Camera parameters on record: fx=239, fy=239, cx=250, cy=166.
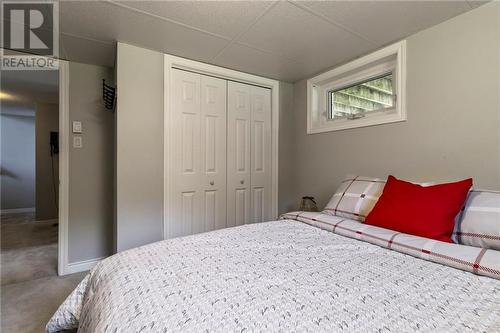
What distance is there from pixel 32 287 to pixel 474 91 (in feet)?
11.8

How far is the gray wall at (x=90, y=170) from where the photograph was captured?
7.50ft

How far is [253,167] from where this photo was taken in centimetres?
274

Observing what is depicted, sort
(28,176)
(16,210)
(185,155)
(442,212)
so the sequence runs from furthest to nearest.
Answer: (28,176) < (16,210) < (185,155) < (442,212)

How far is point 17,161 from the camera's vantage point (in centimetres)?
513

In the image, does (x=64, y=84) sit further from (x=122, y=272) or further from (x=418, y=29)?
(x=418, y=29)

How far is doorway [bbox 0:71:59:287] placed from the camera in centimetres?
260

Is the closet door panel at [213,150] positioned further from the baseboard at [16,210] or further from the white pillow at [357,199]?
the baseboard at [16,210]

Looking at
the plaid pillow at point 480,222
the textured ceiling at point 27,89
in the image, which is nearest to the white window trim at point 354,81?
the plaid pillow at point 480,222

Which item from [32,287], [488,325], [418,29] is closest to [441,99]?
[418,29]

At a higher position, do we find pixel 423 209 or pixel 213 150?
pixel 213 150

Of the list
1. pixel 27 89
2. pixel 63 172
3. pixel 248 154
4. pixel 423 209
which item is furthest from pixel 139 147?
pixel 27 89

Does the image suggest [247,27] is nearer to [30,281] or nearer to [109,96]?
[109,96]

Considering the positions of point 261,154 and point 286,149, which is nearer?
point 261,154

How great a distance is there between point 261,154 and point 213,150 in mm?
598
